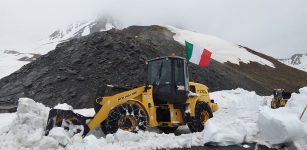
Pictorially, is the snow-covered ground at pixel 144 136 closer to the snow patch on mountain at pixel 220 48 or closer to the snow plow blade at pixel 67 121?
the snow plow blade at pixel 67 121

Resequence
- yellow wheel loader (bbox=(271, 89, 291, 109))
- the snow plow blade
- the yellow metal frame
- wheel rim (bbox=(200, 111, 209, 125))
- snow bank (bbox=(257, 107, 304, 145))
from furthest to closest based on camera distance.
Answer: yellow wheel loader (bbox=(271, 89, 291, 109)) → wheel rim (bbox=(200, 111, 209, 125)) → the yellow metal frame → the snow plow blade → snow bank (bbox=(257, 107, 304, 145))

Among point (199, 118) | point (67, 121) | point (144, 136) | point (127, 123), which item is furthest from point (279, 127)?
point (67, 121)

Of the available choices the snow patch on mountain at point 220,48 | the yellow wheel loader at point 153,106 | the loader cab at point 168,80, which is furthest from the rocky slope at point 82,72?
the snow patch on mountain at point 220,48

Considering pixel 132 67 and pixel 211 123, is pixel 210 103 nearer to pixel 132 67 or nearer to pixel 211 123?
pixel 211 123

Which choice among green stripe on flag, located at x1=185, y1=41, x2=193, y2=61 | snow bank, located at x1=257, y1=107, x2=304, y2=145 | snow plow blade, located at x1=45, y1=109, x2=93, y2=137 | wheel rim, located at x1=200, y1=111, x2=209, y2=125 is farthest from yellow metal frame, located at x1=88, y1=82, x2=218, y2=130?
snow bank, located at x1=257, y1=107, x2=304, y2=145

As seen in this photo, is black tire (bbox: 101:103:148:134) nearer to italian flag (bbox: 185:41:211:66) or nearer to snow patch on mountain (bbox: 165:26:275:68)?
italian flag (bbox: 185:41:211:66)

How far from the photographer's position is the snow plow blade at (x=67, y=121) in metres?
11.6

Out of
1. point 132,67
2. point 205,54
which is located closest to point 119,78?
point 132,67

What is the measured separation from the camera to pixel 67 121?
39.3 ft

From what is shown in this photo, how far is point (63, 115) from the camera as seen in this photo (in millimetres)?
11930

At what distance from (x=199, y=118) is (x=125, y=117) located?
3.52 m

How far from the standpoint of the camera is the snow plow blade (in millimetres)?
11625

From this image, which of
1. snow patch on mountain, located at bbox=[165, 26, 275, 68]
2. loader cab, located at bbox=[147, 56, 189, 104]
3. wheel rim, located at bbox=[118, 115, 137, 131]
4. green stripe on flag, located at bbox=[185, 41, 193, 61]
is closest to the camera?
wheel rim, located at bbox=[118, 115, 137, 131]

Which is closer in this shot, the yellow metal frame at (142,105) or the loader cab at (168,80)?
the yellow metal frame at (142,105)
